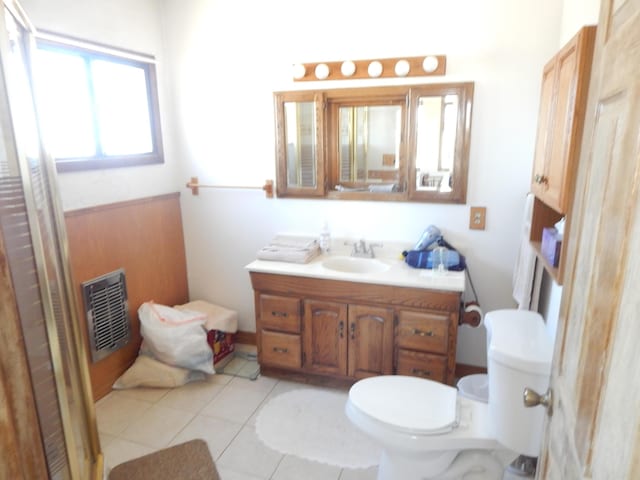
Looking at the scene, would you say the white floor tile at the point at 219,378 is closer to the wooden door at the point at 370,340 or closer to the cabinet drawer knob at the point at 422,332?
the wooden door at the point at 370,340

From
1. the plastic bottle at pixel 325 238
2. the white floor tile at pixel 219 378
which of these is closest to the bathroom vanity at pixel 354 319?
the plastic bottle at pixel 325 238

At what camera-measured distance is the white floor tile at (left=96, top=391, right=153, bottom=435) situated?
2279 millimetres

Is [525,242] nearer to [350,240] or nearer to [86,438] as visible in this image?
[350,240]

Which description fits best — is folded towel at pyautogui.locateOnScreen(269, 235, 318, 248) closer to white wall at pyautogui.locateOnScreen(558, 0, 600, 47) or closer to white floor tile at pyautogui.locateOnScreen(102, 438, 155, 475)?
white floor tile at pyautogui.locateOnScreen(102, 438, 155, 475)

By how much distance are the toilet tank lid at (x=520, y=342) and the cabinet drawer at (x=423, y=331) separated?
539 millimetres

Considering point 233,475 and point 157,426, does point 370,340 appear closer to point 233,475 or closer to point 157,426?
point 233,475

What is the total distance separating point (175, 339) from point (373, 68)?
6.54ft

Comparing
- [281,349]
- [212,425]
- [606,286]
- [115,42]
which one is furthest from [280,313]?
[606,286]

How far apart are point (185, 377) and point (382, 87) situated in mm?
2131

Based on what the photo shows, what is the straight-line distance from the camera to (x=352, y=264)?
2.66 m

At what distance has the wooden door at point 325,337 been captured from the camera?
7.93ft

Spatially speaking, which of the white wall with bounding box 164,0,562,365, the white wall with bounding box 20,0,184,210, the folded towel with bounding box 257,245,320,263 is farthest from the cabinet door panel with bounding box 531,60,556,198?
the white wall with bounding box 20,0,184,210

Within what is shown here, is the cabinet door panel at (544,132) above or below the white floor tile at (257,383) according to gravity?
above

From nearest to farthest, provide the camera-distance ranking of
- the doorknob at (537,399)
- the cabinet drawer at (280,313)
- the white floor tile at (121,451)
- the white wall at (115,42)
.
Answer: the doorknob at (537,399), the white floor tile at (121,451), the white wall at (115,42), the cabinet drawer at (280,313)
